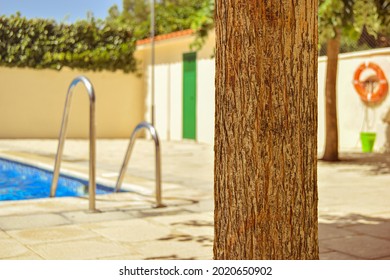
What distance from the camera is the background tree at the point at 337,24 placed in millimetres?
7586

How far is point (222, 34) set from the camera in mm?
2184

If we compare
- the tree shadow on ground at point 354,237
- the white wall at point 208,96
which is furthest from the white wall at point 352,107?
the tree shadow on ground at point 354,237

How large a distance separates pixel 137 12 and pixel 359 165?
1727 cm

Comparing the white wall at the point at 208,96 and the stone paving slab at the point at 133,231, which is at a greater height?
the white wall at the point at 208,96

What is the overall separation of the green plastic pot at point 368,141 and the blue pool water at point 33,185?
4879 millimetres

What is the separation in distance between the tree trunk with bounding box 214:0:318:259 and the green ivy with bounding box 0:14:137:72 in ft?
26.6

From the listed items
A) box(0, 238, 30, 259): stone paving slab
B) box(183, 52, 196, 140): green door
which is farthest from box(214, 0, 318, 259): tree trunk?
box(183, 52, 196, 140): green door

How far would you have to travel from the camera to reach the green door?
13.5 m

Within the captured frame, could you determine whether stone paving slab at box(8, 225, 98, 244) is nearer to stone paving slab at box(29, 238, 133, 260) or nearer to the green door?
stone paving slab at box(29, 238, 133, 260)

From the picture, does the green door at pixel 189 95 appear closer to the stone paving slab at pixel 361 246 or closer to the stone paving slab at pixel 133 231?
the stone paving slab at pixel 133 231

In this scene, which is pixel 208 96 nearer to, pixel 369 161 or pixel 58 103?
pixel 58 103

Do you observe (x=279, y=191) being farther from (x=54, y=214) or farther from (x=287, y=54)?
(x=54, y=214)

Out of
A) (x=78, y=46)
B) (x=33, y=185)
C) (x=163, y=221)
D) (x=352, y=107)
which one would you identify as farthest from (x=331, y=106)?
(x=78, y=46)

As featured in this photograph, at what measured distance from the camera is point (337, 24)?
25.1ft
